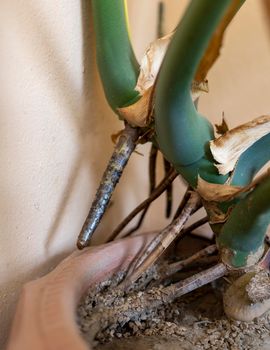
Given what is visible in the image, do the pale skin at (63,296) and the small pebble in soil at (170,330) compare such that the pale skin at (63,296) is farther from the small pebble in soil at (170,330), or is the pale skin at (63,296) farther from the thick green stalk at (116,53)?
the thick green stalk at (116,53)

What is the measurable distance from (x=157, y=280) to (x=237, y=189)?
131 millimetres

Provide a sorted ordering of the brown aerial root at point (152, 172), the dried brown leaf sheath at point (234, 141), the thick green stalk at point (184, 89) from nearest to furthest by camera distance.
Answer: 1. the thick green stalk at point (184, 89)
2. the dried brown leaf sheath at point (234, 141)
3. the brown aerial root at point (152, 172)

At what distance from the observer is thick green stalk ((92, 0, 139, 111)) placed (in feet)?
1.48

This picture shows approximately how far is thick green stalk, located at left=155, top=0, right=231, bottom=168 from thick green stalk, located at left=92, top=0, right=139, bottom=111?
0.09 metres

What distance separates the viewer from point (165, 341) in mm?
398

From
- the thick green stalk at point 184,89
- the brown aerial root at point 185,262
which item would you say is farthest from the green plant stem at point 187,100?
the brown aerial root at point 185,262

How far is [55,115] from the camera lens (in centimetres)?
48

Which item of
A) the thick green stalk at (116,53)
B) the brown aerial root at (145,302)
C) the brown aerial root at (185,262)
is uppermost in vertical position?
the thick green stalk at (116,53)

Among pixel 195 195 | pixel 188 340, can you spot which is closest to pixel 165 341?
pixel 188 340

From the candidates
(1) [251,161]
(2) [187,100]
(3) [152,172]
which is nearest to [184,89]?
(2) [187,100]

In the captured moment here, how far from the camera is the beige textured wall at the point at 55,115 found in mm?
433

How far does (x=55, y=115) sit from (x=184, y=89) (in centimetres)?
18

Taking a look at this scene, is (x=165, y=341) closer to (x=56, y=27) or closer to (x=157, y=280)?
(x=157, y=280)

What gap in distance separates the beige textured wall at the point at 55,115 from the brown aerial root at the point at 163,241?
0.11 m
